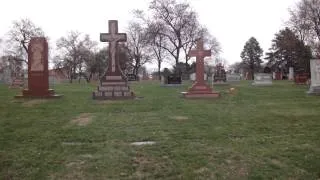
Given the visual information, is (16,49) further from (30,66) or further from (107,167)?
(107,167)

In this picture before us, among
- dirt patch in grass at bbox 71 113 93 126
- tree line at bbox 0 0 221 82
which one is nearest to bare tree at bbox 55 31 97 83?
tree line at bbox 0 0 221 82

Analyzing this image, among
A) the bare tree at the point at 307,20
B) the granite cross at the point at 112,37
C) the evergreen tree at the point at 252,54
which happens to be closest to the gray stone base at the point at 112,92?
the granite cross at the point at 112,37

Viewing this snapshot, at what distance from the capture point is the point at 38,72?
20156mm

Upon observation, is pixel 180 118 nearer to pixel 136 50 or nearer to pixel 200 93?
pixel 200 93

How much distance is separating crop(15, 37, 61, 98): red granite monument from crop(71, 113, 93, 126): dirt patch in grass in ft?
23.7

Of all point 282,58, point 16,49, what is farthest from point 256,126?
point 282,58

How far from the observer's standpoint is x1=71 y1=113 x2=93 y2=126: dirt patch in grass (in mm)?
11242

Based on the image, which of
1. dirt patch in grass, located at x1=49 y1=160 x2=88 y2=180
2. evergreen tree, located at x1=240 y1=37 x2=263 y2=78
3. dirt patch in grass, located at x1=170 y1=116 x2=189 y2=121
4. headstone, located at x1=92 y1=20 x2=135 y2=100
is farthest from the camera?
evergreen tree, located at x1=240 y1=37 x2=263 y2=78

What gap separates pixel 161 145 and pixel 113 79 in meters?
13.0

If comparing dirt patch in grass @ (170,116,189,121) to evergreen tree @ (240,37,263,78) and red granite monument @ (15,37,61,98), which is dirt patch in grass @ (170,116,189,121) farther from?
evergreen tree @ (240,37,263,78)

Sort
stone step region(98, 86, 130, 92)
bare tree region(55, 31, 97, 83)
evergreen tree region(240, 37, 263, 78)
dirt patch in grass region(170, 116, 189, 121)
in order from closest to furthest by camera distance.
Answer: dirt patch in grass region(170, 116, 189, 121)
stone step region(98, 86, 130, 92)
bare tree region(55, 31, 97, 83)
evergreen tree region(240, 37, 263, 78)

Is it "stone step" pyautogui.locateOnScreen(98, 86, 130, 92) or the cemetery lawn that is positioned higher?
"stone step" pyautogui.locateOnScreen(98, 86, 130, 92)

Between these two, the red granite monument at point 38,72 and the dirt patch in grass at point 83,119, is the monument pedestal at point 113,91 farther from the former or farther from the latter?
the dirt patch in grass at point 83,119

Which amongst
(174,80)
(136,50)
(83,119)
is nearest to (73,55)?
(136,50)
